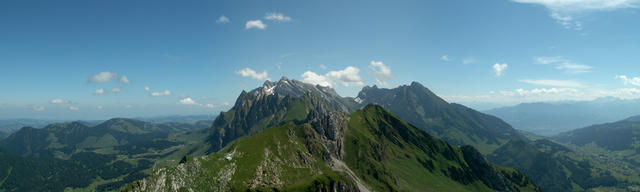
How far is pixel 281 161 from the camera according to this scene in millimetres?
184375

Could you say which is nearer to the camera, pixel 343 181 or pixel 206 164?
pixel 206 164

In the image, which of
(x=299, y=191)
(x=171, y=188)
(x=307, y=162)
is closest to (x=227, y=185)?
(x=171, y=188)

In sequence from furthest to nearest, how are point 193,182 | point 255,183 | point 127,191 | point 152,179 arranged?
point 255,183
point 193,182
point 152,179
point 127,191

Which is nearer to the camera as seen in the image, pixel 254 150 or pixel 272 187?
pixel 272 187

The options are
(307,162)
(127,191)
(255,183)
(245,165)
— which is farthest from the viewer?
(307,162)

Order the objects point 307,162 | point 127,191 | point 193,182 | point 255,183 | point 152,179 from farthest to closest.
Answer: point 307,162 < point 255,183 < point 193,182 < point 152,179 < point 127,191

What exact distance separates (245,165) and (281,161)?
2610 centimetres

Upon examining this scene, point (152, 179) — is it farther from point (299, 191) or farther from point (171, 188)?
point (299, 191)

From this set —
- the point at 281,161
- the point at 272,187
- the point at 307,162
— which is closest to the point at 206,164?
the point at 272,187

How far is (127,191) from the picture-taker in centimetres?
11719

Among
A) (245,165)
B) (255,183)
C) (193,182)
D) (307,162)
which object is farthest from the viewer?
(307,162)

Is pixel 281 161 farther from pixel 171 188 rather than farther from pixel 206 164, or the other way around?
pixel 171 188

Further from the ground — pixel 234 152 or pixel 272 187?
pixel 234 152

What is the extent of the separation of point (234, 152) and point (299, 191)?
44.0m
